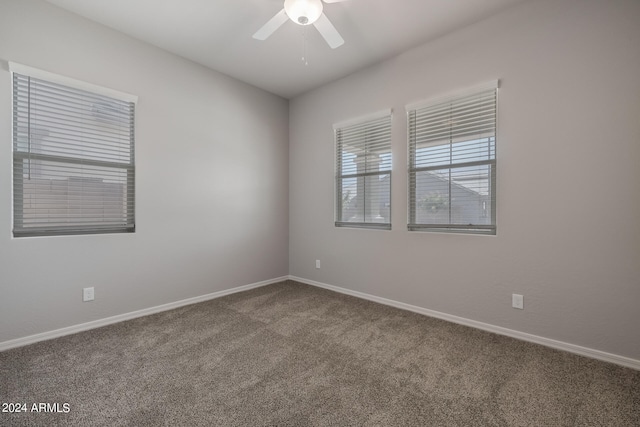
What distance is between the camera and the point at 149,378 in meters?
1.83

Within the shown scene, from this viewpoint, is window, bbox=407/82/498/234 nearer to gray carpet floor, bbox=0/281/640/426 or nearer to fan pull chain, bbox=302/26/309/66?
gray carpet floor, bbox=0/281/640/426

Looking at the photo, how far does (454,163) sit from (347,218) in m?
1.48

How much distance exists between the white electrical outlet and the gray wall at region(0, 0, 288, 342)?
2986 mm

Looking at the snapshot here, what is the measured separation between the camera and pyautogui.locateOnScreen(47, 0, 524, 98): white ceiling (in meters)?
2.40

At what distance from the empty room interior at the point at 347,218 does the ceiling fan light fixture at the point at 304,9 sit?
0.04 feet

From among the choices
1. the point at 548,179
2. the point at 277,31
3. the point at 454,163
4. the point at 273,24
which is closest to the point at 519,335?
the point at 548,179

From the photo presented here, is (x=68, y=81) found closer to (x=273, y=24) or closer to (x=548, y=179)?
(x=273, y=24)

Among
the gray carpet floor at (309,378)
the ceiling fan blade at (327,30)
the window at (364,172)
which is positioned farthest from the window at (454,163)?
the ceiling fan blade at (327,30)

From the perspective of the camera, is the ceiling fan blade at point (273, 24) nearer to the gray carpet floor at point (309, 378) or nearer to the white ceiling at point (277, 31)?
the white ceiling at point (277, 31)

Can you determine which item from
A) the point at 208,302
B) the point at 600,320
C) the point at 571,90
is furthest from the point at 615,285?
the point at 208,302

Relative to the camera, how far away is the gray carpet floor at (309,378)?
151 centimetres

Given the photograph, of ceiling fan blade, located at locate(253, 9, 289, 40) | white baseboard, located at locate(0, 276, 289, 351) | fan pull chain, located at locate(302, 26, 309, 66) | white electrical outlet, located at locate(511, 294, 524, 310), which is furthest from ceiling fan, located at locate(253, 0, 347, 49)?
white baseboard, located at locate(0, 276, 289, 351)

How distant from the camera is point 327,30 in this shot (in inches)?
85.3

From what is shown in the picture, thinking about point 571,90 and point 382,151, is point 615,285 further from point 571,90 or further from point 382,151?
point 382,151
